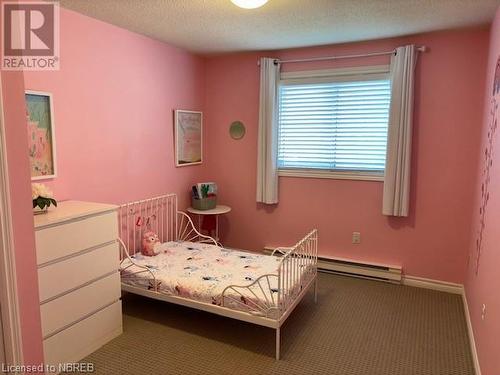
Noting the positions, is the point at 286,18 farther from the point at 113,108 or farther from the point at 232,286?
the point at 232,286

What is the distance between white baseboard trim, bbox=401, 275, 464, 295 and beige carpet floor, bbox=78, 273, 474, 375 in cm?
12

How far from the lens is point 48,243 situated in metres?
2.26

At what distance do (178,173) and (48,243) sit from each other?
213cm

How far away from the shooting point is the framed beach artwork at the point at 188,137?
4.21 m

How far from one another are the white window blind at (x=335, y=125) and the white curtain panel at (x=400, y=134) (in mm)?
133

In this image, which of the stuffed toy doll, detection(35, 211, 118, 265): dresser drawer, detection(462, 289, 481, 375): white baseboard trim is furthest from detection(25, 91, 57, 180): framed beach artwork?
detection(462, 289, 481, 375): white baseboard trim

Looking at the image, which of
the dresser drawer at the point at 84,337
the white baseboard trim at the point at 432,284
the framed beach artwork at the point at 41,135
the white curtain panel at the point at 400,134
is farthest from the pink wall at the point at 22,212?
the white baseboard trim at the point at 432,284

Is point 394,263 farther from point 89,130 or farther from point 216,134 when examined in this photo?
point 89,130

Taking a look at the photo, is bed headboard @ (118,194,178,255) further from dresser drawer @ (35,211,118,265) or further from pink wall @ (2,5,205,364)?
dresser drawer @ (35,211,118,265)

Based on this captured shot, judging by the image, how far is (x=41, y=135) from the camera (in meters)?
2.74

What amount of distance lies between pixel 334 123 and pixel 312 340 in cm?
230

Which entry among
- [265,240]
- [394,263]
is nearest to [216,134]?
[265,240]

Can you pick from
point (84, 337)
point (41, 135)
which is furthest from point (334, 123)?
point (84, 337)

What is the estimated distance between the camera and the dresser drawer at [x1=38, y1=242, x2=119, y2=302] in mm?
2271
